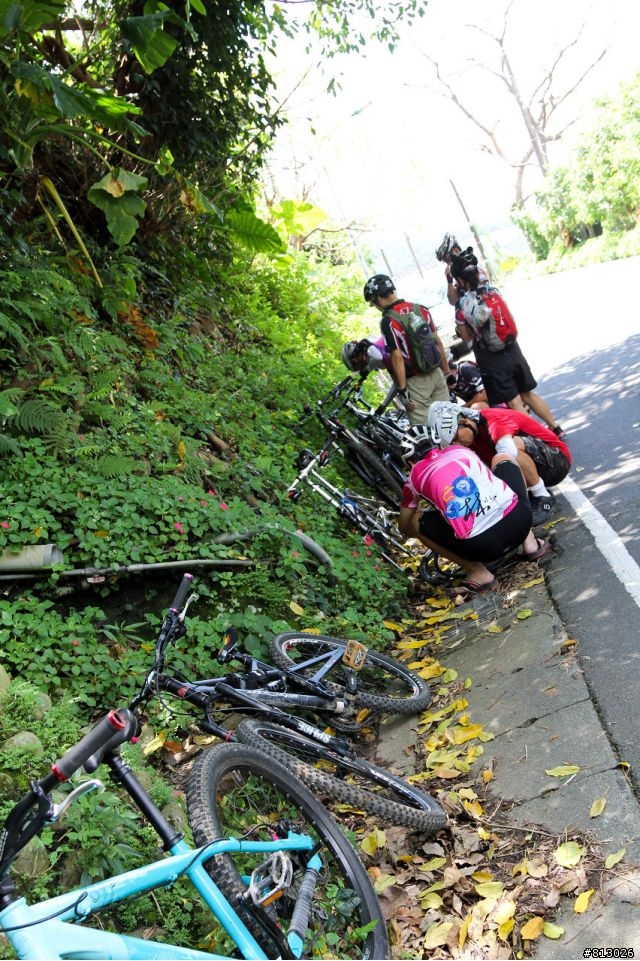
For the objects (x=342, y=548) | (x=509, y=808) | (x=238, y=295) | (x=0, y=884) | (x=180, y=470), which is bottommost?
(x=509, y=808)

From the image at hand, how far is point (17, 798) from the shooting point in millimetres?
3848

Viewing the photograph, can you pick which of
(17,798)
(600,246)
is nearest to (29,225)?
(17,798)

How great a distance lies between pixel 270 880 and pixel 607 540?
4308mm

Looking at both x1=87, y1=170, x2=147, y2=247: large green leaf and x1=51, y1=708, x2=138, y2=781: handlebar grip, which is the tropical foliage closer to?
x1=87, y1=170, x2=147, y2=247: large green leaf

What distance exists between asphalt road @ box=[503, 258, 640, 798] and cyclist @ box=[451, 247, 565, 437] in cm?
89

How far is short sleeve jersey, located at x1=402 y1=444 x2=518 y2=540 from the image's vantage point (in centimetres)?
632

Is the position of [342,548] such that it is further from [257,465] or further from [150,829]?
[150,829]

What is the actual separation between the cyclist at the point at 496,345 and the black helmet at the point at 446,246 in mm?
789

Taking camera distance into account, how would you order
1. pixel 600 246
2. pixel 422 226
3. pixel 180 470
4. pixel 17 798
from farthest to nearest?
pixel 422 226 < pixel 600 246 < pixel 180 470 < pixel 17 798

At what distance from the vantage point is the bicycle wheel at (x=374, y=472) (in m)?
9.21

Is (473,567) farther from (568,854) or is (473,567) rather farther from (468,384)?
(468,384)

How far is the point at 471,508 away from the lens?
6332 mm

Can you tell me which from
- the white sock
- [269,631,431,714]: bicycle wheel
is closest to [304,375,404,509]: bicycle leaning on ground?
the white sock

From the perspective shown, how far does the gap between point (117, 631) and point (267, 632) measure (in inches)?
40.6
